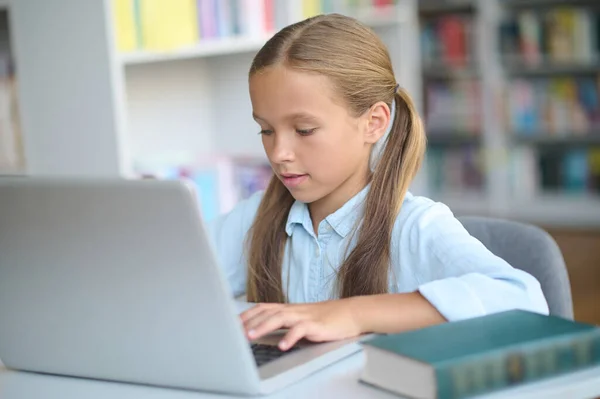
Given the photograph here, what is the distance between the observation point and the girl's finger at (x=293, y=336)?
0.96 metres

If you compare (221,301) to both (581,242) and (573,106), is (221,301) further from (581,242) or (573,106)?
(573,106)

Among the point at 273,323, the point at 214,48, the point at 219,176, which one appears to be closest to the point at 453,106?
the point at 219,176

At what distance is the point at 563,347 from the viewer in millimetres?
839

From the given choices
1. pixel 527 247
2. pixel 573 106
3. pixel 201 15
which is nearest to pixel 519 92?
pixel 573 106

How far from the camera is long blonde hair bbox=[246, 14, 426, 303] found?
1.36 metres

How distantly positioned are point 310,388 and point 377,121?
647 millimetres

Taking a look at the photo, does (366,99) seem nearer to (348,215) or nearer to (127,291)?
(348,215)

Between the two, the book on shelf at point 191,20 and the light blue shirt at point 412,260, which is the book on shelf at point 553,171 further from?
the light blue shirt at point 412,260

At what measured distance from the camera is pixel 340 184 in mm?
1431

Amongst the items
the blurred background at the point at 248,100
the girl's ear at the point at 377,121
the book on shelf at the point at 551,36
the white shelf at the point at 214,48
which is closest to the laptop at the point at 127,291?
the girl's ear at the point at 377,121

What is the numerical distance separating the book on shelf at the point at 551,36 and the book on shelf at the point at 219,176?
8.46ft

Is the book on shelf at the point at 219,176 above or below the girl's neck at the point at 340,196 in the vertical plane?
below

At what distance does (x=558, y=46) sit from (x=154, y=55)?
3085 mm

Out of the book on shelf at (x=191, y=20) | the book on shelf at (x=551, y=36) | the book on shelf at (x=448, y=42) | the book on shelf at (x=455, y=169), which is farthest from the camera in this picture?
the book on shelf at (x=455, y=169)
